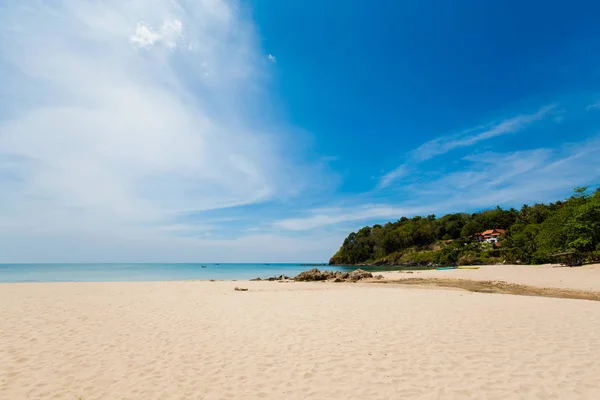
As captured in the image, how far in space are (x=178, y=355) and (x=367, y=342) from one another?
531 cm

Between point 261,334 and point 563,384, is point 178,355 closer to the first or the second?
point 261,334

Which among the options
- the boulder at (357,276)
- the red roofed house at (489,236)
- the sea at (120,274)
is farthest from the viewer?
the red roofed house at (489,236)

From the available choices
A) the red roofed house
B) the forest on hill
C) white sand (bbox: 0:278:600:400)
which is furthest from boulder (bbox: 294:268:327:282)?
the red roofed house

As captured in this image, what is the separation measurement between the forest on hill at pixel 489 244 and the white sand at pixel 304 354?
110 feet

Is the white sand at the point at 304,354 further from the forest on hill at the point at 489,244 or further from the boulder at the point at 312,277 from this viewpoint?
the forest on hill at the point at 489,244

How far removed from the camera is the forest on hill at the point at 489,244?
38562 millimetres

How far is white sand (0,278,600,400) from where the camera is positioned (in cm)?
589

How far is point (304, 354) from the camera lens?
26.1 feet

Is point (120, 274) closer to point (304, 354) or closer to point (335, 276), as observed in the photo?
point (335, 276)

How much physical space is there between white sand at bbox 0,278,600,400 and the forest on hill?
33.6 metres

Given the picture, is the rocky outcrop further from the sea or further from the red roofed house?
Answer: the red roofed house

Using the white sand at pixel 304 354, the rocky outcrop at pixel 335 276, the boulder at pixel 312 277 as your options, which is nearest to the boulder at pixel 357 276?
the rocky outcrop at pixel 335 276

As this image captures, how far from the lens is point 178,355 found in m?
7.97

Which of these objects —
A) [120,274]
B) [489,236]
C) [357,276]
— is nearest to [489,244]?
[489,236]
